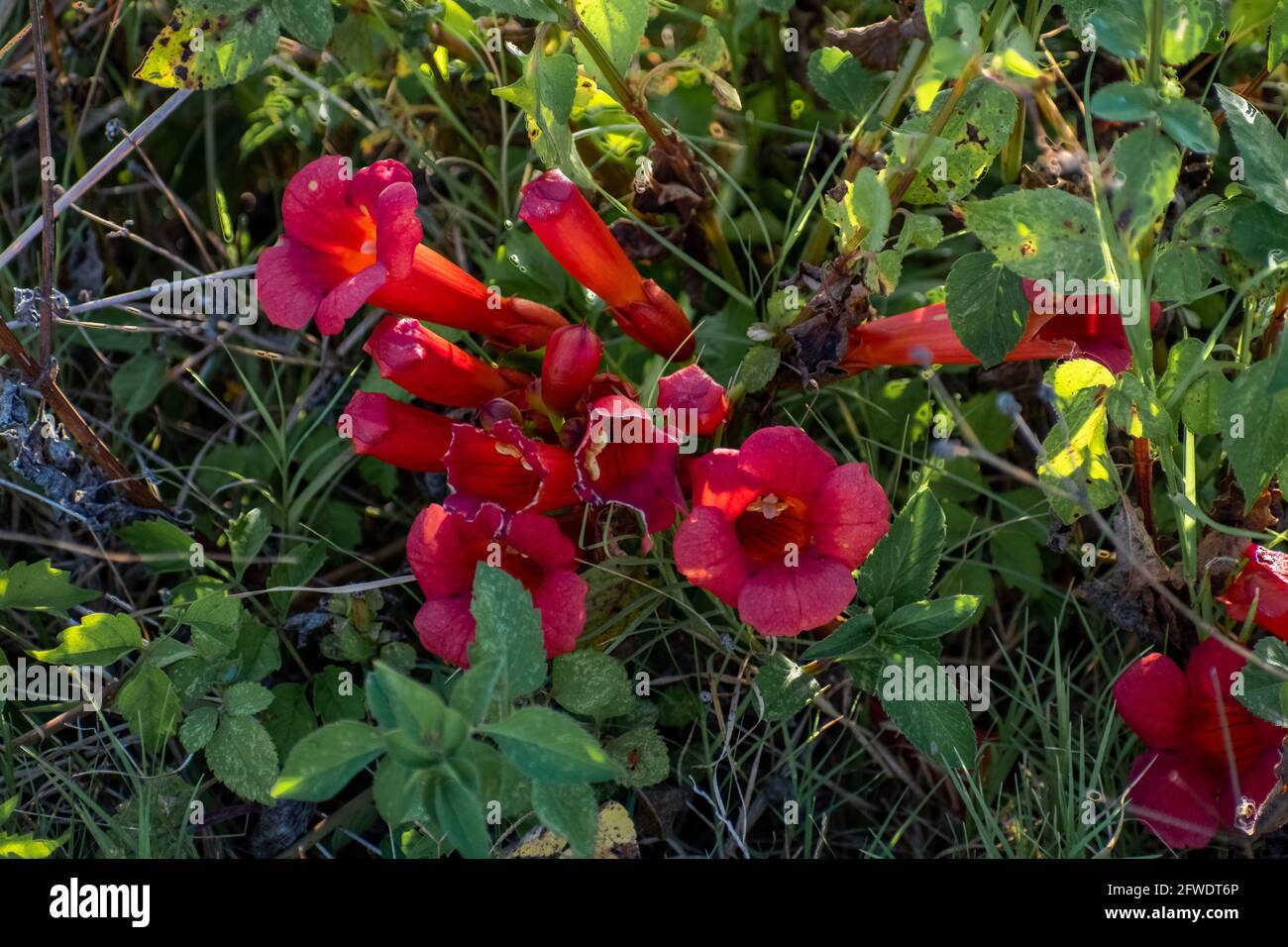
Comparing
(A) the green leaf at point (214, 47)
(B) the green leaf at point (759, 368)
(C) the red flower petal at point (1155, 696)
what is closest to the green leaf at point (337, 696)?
(B) the green leaf at point (759, 368)

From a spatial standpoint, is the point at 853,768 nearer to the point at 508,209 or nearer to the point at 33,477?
the point at 508,209

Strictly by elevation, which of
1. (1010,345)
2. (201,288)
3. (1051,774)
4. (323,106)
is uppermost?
(323,106)

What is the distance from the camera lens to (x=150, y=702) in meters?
2.29

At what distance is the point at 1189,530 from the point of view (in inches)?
89.0

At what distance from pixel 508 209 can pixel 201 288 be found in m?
0.73

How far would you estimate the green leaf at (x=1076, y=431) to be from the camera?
2.09 metres

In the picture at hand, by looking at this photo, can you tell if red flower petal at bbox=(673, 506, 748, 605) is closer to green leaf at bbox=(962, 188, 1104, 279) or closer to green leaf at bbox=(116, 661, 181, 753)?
green leaf at bbox=(962, 188, 1104, 279)

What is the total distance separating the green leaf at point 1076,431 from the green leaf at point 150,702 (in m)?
1.61

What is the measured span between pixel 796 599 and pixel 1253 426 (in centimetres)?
77

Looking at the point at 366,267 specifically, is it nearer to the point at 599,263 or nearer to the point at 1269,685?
the point at 599,263

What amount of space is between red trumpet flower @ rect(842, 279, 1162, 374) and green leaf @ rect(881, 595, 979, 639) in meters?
0.43

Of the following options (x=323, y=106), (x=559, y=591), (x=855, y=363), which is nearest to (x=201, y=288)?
(x=323, y=106)

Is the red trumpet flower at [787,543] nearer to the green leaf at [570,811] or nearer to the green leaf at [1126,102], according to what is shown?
the green leaf at [570,811]

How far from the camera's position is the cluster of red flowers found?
2053 millimetres
